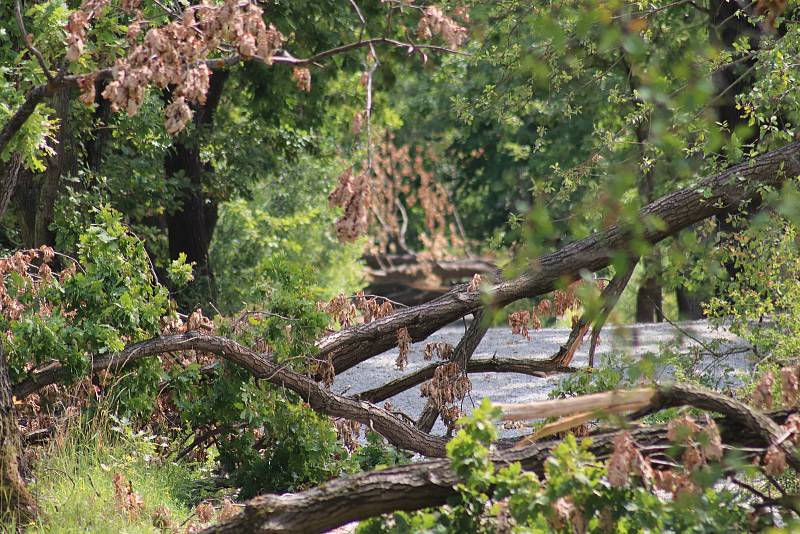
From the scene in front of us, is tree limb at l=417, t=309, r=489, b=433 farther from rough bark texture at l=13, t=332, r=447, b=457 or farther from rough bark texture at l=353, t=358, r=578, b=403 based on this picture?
rough bark texture at l=13, t=332, r=447, b=457

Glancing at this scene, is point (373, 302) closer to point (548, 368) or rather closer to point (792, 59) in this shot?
point (548, 368)

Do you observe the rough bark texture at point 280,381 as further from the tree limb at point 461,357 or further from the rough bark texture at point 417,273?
the rough bark texture at point 417,273

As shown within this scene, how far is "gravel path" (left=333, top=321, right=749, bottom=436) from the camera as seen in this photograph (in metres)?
11.1

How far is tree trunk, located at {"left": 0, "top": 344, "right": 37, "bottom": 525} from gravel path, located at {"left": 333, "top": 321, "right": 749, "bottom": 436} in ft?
15.5

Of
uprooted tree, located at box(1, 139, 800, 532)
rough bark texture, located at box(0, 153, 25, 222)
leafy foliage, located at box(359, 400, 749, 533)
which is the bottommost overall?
leafy foliage, located at box(359, 400, 749, 533)

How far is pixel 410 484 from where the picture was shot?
15.5 ft

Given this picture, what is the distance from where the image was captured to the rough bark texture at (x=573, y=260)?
7453 millimetres

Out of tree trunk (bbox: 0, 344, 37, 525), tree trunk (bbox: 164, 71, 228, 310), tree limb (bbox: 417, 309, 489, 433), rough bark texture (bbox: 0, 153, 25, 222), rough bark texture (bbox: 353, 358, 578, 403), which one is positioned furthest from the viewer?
tree trunk (bbox: 164, 71, 228, 310)

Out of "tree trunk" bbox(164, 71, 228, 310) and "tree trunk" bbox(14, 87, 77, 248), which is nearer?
"tree trunk" bbox(14, 87, 77, 248)

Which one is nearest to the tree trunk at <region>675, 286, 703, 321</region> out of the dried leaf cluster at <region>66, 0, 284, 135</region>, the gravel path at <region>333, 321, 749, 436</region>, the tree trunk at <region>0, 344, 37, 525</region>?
the gravel path at <region>333, 321, 749, 436</region>

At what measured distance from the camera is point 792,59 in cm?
761

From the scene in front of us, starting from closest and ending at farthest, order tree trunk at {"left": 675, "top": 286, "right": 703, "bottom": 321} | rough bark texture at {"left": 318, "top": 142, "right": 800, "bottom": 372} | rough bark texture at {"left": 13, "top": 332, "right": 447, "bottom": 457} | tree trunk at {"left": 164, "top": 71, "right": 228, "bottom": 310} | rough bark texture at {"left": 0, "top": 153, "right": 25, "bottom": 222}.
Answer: rough bark texture at {"left": 13, "top": 332, "right": 447, "bottom": 457}
rough bark texture at {"left": 0, "top": 153, "right": 25, "bottom": 222}
rough bark texture at {"left": 318, "top": 142, "right": 800, "bottom": 372}
tree trunk at {"left": 164, "top": 71, "right": 228, "bottom": 310}
tree trunk at {"left": 675, "top": 286, "right": 703, "bottom": 321}

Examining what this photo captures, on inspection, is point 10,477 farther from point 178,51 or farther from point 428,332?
point 428,332

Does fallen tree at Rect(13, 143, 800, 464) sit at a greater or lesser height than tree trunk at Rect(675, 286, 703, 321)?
greater
